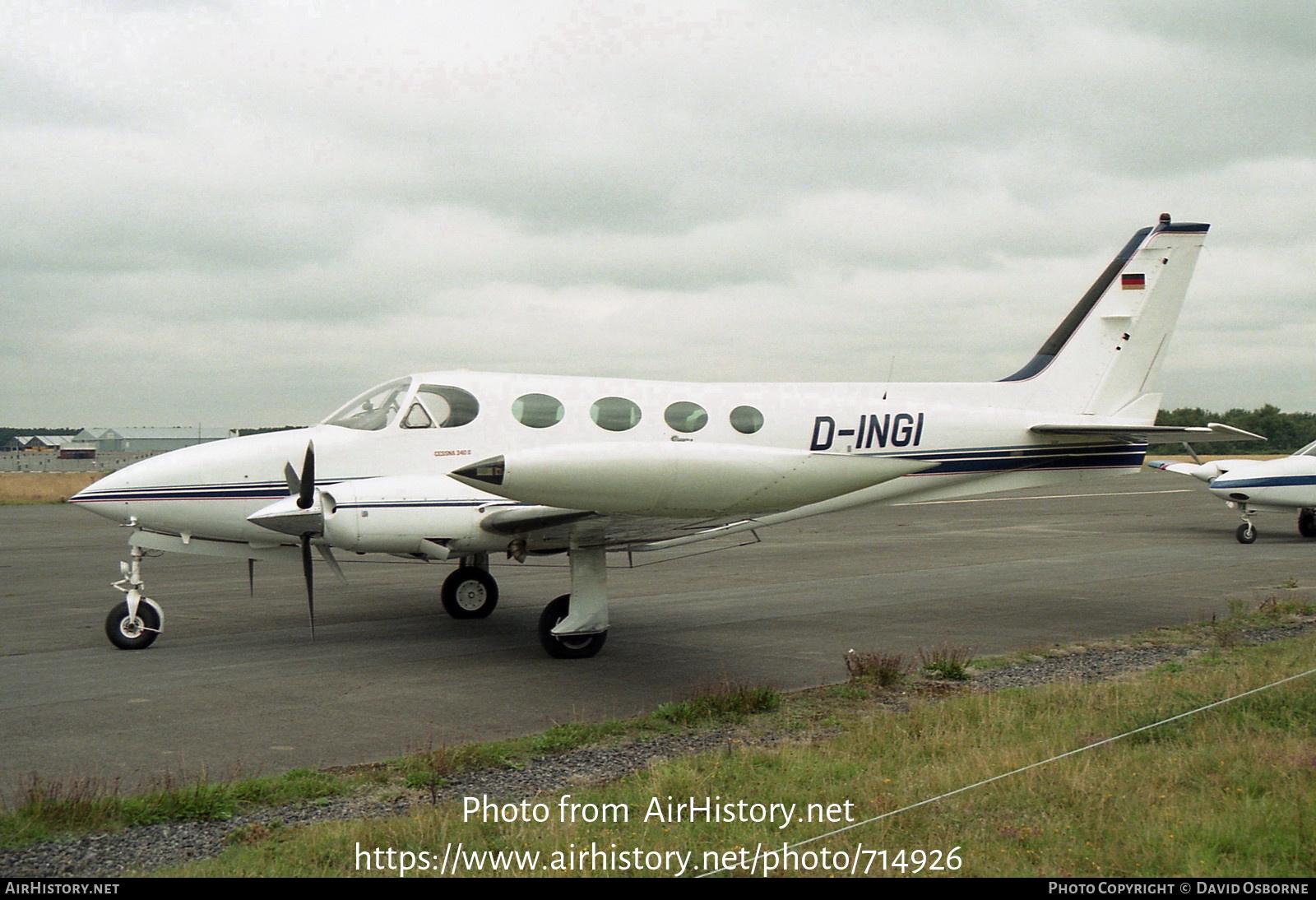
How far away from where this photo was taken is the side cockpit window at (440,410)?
11398mm

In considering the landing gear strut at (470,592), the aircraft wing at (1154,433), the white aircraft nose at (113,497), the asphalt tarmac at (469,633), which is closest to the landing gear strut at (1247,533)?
the asphalt tarmac at (469,633)

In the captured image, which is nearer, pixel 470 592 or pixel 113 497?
pixel 113 497

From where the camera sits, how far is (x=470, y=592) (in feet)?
44.2

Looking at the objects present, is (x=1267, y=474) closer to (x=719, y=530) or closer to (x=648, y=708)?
(x=719, y=530)

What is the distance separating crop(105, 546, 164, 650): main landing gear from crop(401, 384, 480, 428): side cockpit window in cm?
343

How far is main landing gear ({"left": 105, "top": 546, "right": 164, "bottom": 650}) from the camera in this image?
11.2 meters

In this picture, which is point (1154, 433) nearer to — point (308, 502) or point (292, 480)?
point (308, 502)

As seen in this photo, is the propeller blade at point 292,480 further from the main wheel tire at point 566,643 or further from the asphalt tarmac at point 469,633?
the main wheel tire at point 566,643

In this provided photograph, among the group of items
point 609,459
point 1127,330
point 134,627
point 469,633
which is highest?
point 1127,330

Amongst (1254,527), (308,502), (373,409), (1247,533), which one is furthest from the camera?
(1254,527)

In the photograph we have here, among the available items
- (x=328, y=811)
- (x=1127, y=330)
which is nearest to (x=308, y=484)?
(x=328, y=811)

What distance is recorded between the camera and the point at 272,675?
987 cm

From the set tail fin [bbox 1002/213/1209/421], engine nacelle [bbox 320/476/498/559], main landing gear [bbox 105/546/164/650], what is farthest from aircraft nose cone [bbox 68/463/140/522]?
tail fin [bbox 1002/213/1209/421]

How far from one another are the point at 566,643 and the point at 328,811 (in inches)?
194
